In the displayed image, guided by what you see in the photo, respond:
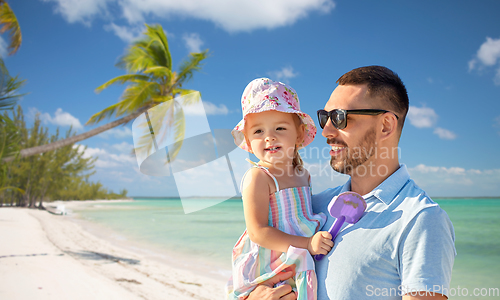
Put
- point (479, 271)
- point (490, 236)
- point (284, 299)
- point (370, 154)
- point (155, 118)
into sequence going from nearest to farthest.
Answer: point (284, 299) → point (370, 154) → point (479, 271) → point (155, 118) → point (490, 236)

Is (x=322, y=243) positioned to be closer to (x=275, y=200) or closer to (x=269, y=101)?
(x=275, y=200)

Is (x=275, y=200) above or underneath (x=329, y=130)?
underneath

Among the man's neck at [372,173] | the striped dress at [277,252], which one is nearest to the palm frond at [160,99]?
the striped dress at [277,252]

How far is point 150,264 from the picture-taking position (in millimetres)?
9828

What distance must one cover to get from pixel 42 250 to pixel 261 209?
10.6 m

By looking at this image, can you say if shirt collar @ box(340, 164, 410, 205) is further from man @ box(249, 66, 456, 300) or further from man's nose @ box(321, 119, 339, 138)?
man's nose @ box(321, 119, 339, 138)

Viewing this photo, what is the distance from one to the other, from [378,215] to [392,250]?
209 millimetres

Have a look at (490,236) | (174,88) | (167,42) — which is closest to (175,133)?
(174,88)

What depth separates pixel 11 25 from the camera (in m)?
10.8

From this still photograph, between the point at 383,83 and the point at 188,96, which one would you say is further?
the point at 188,96

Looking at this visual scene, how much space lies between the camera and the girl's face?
212 cm

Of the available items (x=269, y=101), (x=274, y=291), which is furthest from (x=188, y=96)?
(x=274, y=291)

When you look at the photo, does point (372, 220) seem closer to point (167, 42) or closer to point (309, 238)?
point (309, 238)

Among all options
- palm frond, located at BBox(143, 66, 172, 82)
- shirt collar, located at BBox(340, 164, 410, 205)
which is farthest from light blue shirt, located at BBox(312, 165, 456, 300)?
palm frond, located at BBox(143, 66, 172, 82)
